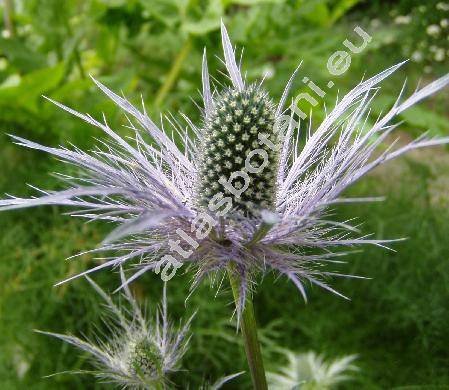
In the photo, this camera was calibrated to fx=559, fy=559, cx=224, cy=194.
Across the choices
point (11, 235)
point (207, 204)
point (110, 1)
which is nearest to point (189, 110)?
point (110, 1)

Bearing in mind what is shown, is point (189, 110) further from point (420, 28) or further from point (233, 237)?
point (233, 237)

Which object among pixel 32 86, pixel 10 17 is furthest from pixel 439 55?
pixel 10 17

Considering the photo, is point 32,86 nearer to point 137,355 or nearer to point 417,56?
point 137,355

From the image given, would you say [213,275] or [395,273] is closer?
[213,275]

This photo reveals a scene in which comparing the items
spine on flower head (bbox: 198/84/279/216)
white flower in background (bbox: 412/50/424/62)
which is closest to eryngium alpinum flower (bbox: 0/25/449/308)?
spine on flower head (bbox: 198/84/279/216)

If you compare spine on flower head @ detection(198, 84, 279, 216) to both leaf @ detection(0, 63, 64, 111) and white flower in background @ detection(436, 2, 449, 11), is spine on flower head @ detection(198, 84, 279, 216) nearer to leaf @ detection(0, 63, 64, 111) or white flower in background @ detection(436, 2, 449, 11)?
leaf @ detection(0, 63, 64, 111)

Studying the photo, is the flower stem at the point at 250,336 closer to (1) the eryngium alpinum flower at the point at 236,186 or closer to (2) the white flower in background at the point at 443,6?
(1) the eryngium alpinum flower at the point at 236,186
